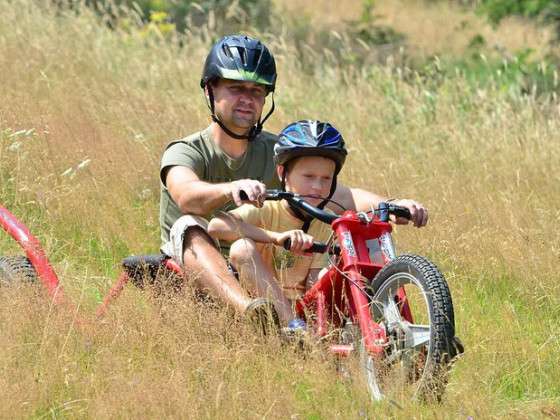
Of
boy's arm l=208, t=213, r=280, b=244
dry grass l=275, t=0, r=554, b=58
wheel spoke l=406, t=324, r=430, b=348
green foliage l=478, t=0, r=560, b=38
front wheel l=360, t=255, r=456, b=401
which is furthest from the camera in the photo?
dry grass l=275, t=0, r=554, b=58

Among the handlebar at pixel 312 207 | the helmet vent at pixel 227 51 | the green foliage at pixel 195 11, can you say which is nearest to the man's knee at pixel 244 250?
the handlebar at pixel 312 207

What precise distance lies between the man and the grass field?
1.19ft

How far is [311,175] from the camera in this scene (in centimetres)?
556

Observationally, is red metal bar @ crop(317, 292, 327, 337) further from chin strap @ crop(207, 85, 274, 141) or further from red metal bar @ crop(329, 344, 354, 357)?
chin strap @ crop(207, 85, 274, 141)

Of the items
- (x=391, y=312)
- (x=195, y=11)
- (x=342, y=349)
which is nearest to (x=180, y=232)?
(x=342, y=349)

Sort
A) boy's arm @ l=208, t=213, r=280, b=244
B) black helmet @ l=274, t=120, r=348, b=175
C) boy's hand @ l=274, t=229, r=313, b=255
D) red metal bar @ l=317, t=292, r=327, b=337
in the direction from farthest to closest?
black helmet @ l=274, t=120, r=348, b=175 → boy's arm @ l=208, t=213, r=280, b=244 → red metal bar @ l=317, t=292, r=327, b=337 → boy's hand @ l=274, t=229, r=313, b=255

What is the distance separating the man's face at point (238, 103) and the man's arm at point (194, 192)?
394 mm

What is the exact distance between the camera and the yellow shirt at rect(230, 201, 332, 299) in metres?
5.59

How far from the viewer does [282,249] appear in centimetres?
565

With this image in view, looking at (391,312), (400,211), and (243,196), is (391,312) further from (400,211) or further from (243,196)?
(243,196)

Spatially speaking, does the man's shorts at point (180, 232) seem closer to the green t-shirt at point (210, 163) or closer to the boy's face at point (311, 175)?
the green t-shirt at point (210, 163)

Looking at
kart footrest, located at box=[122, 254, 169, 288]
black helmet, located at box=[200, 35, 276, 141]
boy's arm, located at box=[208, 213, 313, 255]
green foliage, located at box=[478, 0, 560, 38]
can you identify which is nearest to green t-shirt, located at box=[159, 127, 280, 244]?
Result: black helmet, located at box=[200, 35, 276, 141]

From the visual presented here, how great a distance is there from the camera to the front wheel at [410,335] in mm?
4688

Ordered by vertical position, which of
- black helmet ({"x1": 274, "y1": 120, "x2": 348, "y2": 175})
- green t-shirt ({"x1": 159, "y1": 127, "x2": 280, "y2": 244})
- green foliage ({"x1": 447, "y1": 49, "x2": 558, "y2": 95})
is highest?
black helmet ({"x1": 274, "y1": 120, "x2": 348, "y2": 175})
